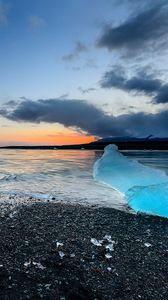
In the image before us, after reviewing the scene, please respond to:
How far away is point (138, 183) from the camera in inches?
464

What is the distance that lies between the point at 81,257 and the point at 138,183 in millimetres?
7612

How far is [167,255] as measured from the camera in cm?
475

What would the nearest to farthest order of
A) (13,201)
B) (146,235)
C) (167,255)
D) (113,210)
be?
1. (167,255)
2. (146,235)
3. (113,210)
4. (13,201)

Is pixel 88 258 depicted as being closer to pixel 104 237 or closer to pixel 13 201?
pixel 104 237

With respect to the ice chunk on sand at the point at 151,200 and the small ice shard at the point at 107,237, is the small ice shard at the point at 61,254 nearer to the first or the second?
the small ice shard at the point at 107,237

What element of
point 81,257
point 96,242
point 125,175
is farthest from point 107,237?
point 125,175

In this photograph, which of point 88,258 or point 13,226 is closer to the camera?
point 88,258

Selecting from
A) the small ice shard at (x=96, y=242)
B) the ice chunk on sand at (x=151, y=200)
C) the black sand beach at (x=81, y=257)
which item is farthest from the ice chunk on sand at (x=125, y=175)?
the small ice shard at (x=96, y=242)

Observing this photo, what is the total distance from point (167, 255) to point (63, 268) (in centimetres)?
177

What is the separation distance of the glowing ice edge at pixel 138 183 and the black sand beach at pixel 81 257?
89 cm

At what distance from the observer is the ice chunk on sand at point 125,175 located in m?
12.0

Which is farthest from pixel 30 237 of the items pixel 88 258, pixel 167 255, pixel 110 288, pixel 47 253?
pixel 167 255

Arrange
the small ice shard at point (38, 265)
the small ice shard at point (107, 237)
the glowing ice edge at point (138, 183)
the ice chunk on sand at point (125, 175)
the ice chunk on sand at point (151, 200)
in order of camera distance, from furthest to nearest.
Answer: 1. the ice chunk on sand at point (125, 175)
2. the glowing ice edge at point (138, 183)
3. the ice chunk on sand at point (151, 200)
4. the small ice shard at point (107, 237)
5. the small ice shard at point (38, 265)

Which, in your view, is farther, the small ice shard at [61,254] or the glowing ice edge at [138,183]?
the glowing ice edge at [138,183]
